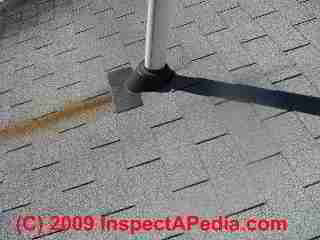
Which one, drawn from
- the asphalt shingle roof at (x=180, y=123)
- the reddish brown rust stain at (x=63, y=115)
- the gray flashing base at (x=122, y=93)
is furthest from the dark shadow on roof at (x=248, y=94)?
the reddish brown rust stain at (x=63, y=115)

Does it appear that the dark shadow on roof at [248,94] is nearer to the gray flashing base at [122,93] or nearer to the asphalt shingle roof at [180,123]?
the asphalt shingle roof at [180,123]

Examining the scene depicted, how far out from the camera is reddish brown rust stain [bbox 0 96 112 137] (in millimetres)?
5559

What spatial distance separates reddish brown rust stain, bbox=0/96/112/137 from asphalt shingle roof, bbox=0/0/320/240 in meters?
0.02

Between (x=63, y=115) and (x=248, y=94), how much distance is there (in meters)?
2.45

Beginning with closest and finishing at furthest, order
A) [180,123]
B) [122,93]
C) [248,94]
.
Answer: [180,123], [248,94], [122,93]

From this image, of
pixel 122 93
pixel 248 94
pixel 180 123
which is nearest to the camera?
pixel 180 123

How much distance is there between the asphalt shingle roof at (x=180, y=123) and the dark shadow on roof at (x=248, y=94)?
0.06ft

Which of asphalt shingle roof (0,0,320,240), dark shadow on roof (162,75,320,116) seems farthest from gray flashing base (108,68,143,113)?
dark shadow on roof (162,75,320,116)

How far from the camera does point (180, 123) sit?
508 cm

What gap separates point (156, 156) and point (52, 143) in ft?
4.67

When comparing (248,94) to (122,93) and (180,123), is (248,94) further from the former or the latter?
(122,93)

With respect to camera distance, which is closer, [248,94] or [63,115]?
[248,94]

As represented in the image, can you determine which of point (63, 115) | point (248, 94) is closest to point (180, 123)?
point (248, 94)

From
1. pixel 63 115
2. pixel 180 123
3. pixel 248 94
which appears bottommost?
pixel 180 123
